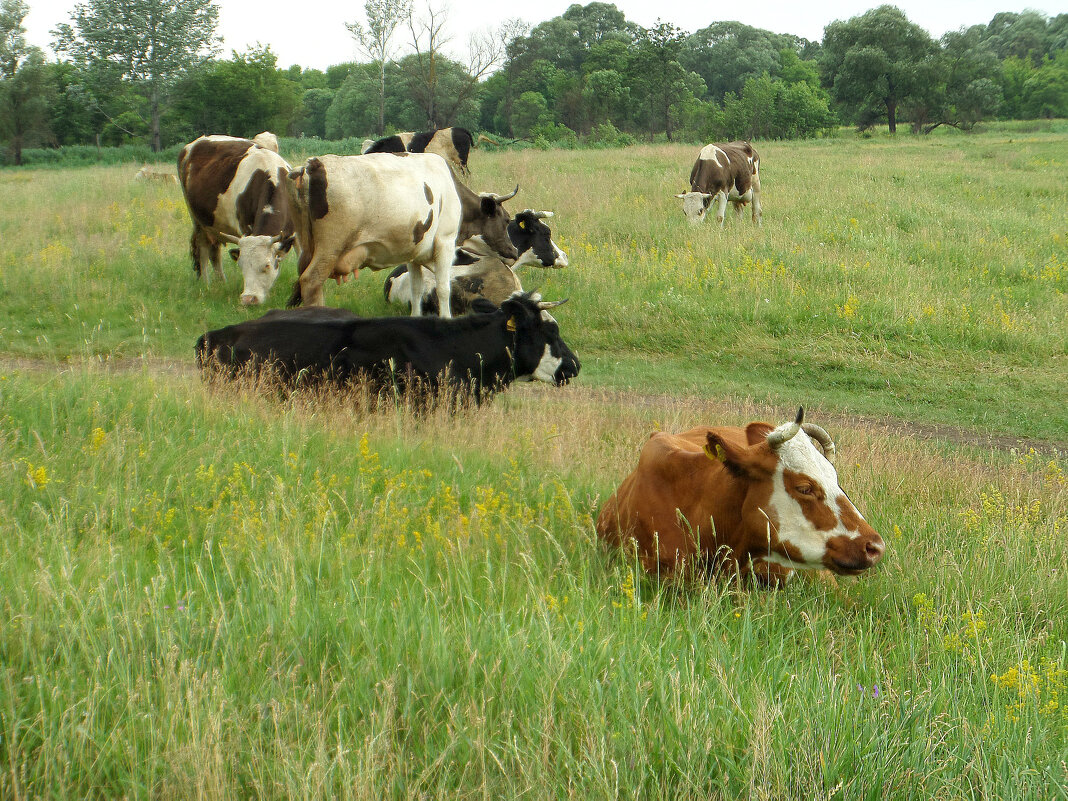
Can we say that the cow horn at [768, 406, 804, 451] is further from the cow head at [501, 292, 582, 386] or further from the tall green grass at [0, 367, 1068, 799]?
the cow head at [501, 292, 582, 386]

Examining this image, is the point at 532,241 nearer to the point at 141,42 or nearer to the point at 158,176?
the point at 158,176

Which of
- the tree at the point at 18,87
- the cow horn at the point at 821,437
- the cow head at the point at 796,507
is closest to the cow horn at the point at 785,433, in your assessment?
the cow head at the point at 796,507

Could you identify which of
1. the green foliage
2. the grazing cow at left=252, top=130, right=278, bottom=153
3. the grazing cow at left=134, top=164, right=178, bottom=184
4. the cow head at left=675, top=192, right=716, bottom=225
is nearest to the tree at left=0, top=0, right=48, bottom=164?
the grazing cow at left=134, top=164, right=178, bottom=184

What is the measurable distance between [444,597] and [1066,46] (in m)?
119

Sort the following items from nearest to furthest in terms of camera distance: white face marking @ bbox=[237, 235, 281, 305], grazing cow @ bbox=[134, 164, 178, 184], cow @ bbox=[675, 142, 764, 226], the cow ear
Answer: the cow ear → white face marking @ bbox=[237, 235, 281, 305] → cow @ bbox=[675, 142, 764, 226] → grazing cow @ bbox=[134, 164, 178, 184]

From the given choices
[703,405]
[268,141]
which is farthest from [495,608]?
[268,141]

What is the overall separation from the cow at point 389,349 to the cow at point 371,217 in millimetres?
2625

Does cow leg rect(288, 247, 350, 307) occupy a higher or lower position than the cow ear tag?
higher

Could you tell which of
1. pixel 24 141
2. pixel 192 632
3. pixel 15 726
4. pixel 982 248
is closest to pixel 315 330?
pixel 192 632

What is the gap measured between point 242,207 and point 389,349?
6070 mm

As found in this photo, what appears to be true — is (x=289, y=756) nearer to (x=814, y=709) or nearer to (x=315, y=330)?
(x=814, y=709)

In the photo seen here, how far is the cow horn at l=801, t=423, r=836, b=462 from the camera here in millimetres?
4340

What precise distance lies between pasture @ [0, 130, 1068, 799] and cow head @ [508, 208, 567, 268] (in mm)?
3967

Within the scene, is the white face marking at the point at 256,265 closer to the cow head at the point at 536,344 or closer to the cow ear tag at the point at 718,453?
the cow head at the point at 536,344
